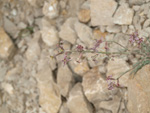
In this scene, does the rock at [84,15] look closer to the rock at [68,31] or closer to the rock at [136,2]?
the rock at [68,31]

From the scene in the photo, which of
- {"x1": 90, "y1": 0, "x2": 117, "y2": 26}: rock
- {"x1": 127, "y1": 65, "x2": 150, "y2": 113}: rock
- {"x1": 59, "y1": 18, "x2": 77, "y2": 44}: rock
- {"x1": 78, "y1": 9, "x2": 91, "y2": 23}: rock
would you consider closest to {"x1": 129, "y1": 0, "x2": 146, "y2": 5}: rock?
{"x1": 90, "y1": 0, "x2": 117, "y2": 26}: rock

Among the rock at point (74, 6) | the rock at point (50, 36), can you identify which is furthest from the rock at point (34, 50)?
the rock at point (74, 6)

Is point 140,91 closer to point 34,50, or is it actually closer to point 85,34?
point 85,34

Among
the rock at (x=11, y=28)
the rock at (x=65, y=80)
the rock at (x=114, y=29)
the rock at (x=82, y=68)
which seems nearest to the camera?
the rock at (x=114, y=29)

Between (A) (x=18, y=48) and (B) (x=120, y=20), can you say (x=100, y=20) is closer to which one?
(B) (x=120, y=20)

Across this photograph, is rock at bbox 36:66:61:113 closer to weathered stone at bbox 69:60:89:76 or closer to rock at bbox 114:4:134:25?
weathered stone at bbox 69:60:89:76
